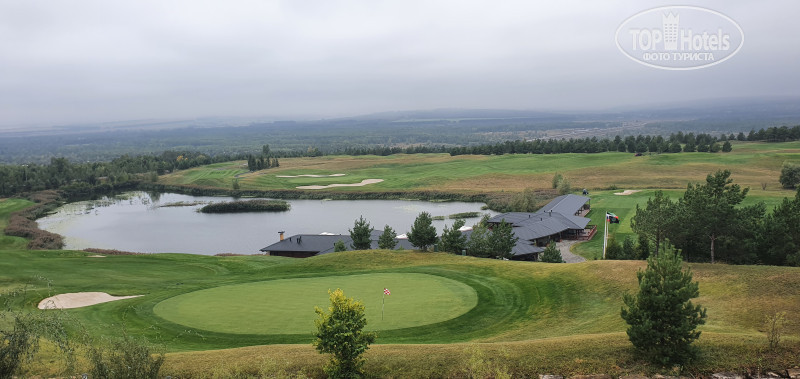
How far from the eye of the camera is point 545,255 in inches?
1470

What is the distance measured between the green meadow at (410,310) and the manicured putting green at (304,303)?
0.31ft

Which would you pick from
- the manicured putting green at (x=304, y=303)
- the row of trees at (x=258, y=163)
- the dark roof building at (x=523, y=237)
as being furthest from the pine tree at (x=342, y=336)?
the row of trees at (x=258, y=163)

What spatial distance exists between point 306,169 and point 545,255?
335ft

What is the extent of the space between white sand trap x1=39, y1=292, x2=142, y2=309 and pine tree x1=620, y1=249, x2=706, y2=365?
25827mm

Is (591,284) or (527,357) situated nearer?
(527,357)

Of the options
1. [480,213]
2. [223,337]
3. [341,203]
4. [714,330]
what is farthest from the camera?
[341,203]

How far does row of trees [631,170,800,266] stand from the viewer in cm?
2808

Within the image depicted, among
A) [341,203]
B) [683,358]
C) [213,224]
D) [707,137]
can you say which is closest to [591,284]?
[683,358]

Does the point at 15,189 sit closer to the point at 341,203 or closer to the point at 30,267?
the point at 341,203

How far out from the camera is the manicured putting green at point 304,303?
68.1 feet

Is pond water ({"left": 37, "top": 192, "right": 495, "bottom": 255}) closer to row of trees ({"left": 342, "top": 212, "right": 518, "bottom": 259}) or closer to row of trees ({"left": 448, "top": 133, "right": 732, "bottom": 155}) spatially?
row of trees ({"left": 342, "top": 212, "right": 518, "bottom": 259})

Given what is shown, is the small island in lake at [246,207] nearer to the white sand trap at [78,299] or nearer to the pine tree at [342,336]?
the white sand trap at [78,299]

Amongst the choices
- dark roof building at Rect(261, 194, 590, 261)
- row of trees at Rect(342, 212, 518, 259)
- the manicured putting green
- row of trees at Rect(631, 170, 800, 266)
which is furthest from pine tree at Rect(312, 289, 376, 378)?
dark roof building at Rect(261, 194, 590, 261)

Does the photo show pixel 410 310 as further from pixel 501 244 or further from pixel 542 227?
pixel 542 227
